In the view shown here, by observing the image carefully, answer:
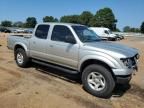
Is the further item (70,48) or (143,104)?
(70,48)

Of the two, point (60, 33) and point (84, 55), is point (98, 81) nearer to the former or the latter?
point (84, 55)

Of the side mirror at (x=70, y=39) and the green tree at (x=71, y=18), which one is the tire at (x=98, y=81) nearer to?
the side mirror at (x=70, y=39)

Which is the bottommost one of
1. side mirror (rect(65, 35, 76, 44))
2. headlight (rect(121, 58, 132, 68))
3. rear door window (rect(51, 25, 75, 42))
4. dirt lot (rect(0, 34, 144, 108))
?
dirt lot (rect(0, 34, 144, 108))

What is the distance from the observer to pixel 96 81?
266 inches

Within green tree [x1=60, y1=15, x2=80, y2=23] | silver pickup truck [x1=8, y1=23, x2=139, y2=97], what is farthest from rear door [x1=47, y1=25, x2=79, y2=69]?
green tree [x1=60, y1=15, x2=80, y2=23]

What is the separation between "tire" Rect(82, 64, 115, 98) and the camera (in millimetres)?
6449

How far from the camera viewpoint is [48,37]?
8.33 m

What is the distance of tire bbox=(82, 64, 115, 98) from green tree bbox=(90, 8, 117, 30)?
9448cm

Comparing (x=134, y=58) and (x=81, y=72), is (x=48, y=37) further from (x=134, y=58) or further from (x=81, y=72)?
(x=134, y=58)

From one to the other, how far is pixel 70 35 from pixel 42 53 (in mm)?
1449

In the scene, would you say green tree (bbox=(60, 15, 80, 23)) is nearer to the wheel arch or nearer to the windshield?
the windshield

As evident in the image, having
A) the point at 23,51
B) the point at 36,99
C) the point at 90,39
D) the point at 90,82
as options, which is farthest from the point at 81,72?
the point at 23,51

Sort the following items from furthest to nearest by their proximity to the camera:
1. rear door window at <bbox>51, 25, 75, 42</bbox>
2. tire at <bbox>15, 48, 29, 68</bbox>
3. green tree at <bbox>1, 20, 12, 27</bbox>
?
green tree at <bbox>1, 20, 12, 27</bbox>
tire at <bbox>15, 48, 29, 68</bbox>
rear door window at <bbox>51, 25, 75, 42</bbox>

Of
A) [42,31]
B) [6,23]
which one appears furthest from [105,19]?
[42,31]
